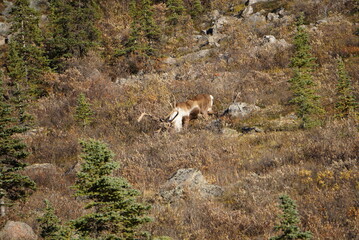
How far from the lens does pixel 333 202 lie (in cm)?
530

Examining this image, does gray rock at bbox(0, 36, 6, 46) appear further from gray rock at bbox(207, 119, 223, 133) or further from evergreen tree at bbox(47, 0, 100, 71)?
gray rock at bbox(207, 119, 223, 133)

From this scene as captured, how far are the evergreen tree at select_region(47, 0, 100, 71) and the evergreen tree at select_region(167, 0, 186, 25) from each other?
8.10 metres

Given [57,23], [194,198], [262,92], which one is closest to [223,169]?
[194,198]

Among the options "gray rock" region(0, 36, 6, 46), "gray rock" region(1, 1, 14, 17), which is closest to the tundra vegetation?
"gray rock" region(0, 36, 6, 46)

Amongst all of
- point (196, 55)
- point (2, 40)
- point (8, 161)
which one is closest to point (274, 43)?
point (196, 55)

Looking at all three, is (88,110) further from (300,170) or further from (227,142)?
(300,170)

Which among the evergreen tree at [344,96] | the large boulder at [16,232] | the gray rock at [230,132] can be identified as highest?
the large boulder at [16,232]

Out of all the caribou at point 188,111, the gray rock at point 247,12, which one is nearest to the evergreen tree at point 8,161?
the caribou at point 188,111

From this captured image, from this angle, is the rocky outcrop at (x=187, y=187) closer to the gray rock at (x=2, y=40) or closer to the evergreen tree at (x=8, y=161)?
the evergreen tree at (x=8, y=161)

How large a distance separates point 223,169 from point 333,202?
3239 mm

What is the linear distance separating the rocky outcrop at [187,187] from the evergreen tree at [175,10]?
2573 centimetres

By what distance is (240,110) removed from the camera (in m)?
13.5

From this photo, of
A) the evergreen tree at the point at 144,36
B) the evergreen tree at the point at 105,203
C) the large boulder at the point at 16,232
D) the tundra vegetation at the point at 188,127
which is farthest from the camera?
the evergreen tree at the point at 144,36

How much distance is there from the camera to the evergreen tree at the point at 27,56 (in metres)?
23.6
